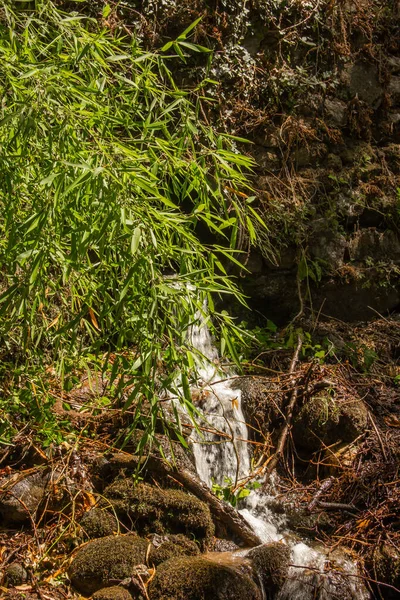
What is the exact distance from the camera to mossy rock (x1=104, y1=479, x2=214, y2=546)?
324cm

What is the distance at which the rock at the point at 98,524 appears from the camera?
314 cm

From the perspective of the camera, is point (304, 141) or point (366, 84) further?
point (366, 84)

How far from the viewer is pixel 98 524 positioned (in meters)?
3.16

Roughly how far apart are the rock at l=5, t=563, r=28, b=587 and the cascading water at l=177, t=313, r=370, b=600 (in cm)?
96

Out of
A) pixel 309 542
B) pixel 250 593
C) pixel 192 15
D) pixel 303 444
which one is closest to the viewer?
pixel 250 593

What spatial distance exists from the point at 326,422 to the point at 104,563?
164 centimetres

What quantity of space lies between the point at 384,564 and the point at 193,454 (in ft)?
3.78

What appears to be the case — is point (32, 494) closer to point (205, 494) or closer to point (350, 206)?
point (205, 494)

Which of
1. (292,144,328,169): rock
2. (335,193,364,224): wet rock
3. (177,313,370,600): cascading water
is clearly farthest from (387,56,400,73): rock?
(177,313,370,600): cascading water

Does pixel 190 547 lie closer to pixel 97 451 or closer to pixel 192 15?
pixel 97 451

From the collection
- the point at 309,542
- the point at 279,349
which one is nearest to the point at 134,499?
the point at 309,542

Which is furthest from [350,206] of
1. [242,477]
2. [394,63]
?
[242,477]

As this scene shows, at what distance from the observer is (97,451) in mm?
3539

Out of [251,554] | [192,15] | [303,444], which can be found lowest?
[303,444]
